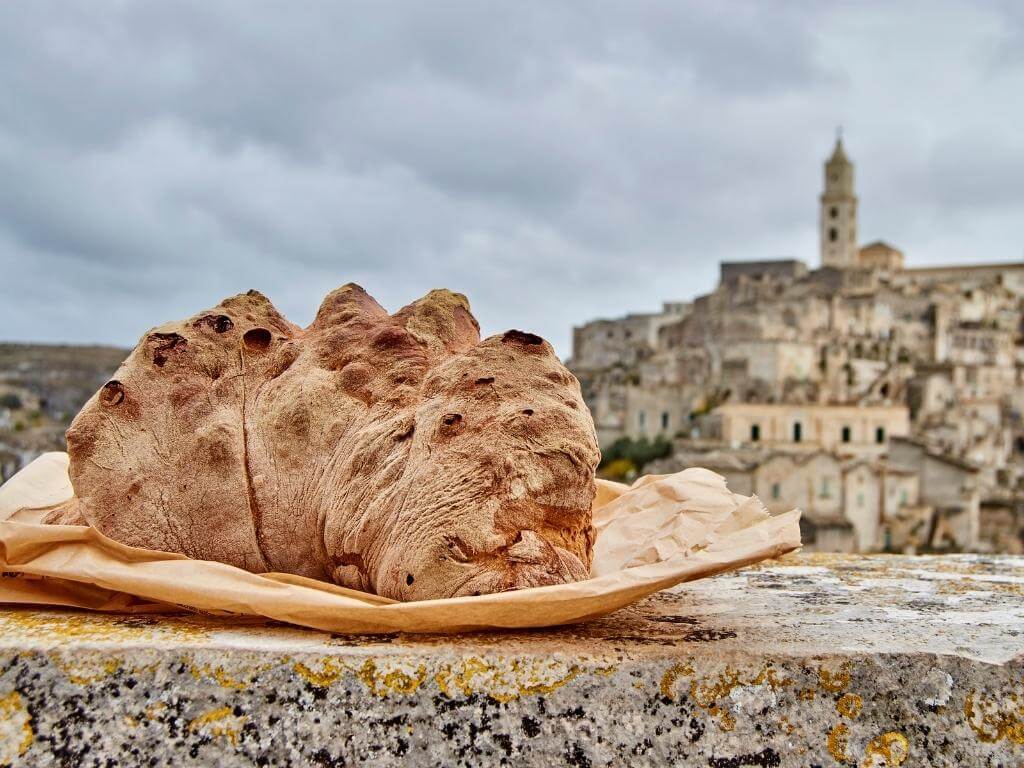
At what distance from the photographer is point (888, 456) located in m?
50.2

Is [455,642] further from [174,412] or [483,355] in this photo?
[174,412]

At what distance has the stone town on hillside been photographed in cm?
4234

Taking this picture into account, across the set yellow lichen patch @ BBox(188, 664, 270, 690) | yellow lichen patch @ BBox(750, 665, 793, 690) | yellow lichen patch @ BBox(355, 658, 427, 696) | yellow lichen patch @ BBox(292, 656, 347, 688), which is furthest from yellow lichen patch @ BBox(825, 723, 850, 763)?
yellow lichen patch @ BBox(188, 664, 270, 690)

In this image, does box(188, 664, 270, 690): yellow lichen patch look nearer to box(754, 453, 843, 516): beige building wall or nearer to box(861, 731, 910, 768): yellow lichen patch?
box(861, 731, 910, 768): yellow lichen patch

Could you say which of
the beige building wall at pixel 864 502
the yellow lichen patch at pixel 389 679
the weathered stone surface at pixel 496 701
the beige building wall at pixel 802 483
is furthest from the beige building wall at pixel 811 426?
the yellow lichen patch at pixel 389 679

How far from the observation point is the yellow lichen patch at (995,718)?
2396 millimetres

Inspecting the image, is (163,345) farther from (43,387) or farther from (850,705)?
(43,387)

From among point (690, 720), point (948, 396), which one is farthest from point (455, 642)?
point (948, 396)

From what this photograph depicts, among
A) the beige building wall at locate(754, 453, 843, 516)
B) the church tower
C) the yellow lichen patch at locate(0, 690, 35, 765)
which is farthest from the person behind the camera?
the church tower

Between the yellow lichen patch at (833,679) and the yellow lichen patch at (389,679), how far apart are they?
92 cm

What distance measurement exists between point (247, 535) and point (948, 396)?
6615cm

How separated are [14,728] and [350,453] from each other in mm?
1113

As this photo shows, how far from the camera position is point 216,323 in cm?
330

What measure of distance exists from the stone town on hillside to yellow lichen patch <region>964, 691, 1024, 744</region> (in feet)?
106
